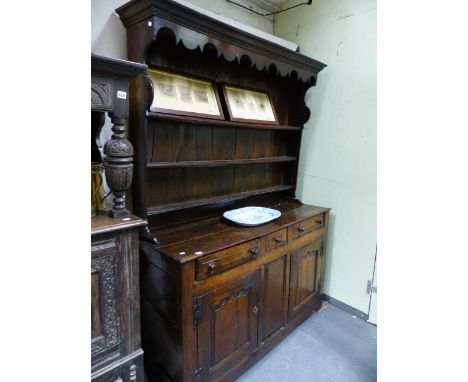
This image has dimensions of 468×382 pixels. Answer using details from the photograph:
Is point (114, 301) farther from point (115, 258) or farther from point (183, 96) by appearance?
point (183, 96)

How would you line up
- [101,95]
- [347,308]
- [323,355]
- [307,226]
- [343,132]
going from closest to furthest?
[101,95] → [323,355] → [307,226] → [343,132] → [347,308]

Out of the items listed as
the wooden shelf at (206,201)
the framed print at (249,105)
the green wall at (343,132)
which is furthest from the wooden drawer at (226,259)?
the green wall at (343,132)

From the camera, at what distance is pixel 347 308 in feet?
7.61

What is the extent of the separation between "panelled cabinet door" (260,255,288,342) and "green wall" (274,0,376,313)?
0.70 metres

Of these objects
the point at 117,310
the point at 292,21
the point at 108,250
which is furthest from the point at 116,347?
the point at 292,21

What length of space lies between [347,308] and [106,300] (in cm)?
194

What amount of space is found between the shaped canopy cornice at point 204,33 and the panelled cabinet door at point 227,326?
125 centimetres

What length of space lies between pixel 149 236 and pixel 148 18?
1.02 m

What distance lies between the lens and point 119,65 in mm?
1014

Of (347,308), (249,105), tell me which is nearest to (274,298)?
(347,308)

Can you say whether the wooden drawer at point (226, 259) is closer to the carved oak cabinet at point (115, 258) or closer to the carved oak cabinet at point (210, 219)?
the carved oak cabinet at point (210, 219)
